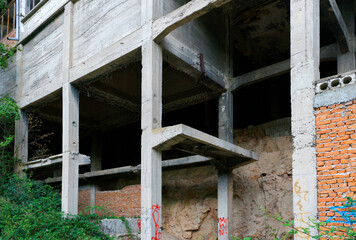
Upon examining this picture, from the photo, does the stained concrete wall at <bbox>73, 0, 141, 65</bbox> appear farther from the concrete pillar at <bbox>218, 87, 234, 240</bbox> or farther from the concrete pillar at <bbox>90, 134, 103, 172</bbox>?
the concrete pillar at <bbox>90, 134, 103, 172</bbox>

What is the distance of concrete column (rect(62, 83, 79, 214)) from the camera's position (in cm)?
982

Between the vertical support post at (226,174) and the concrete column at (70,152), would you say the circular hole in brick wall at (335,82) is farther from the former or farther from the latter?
the concrete column at (70,152)

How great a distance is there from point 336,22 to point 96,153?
453 inches

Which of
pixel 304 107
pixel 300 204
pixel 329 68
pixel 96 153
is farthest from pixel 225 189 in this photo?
pixel 96 153

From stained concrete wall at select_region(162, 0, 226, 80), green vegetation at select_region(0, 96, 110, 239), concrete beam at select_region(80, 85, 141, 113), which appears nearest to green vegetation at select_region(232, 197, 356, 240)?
stained concrete wall at select_region(162, 0, 226, 80)

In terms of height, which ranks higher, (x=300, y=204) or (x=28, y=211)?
(x=300, y=204)

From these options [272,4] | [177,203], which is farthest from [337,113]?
[177,203]

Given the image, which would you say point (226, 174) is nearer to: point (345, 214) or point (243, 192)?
point (243, 192)

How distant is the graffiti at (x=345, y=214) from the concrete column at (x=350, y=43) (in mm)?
4721

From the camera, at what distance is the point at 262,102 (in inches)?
571

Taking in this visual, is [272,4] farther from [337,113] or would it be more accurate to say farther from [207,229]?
[207,229]

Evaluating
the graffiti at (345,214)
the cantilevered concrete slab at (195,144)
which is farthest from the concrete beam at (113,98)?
the graffiti at (345,214)

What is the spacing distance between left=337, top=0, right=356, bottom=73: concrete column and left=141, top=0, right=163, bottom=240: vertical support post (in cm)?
460

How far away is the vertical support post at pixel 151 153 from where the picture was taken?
7246 millimetres
